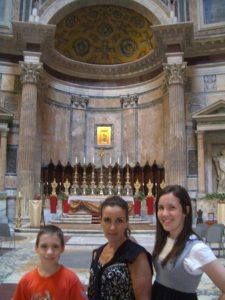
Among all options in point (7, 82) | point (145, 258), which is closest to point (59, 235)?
point (145, 258)

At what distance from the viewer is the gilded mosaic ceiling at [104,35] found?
1973 cm

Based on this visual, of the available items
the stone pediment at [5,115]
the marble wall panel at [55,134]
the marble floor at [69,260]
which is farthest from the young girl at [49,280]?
the marble wall panel at [55,134]

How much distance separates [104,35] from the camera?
20.7 meters

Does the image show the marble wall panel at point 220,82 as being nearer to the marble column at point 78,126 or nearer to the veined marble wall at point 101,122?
the veined marble wall at point 101,122

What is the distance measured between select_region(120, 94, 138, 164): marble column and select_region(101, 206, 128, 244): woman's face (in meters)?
17.7

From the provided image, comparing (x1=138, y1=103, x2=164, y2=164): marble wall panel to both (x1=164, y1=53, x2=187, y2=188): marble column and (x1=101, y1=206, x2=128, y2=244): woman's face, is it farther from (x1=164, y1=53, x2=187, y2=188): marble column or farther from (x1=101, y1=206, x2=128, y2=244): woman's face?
(x1=101, y1=206, x2=128, y2=244): woman's face

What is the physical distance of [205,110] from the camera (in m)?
16.2

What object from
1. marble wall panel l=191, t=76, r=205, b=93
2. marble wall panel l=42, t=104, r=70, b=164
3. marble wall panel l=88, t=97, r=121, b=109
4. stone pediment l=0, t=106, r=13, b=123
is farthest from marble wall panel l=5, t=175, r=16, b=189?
marble wall panel l=191, t=76, r=205, b=93

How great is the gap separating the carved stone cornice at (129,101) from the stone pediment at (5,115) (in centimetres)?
678

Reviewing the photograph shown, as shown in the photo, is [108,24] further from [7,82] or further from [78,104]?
[7,82]

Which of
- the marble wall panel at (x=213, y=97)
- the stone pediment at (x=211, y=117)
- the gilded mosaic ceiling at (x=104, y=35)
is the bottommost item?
the stone pediment at (x=211, y=117)

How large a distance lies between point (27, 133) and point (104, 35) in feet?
27.5

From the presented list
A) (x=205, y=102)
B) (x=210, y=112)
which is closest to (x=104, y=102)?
(x=205, y=102)

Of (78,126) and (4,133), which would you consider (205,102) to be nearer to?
(78,126)
